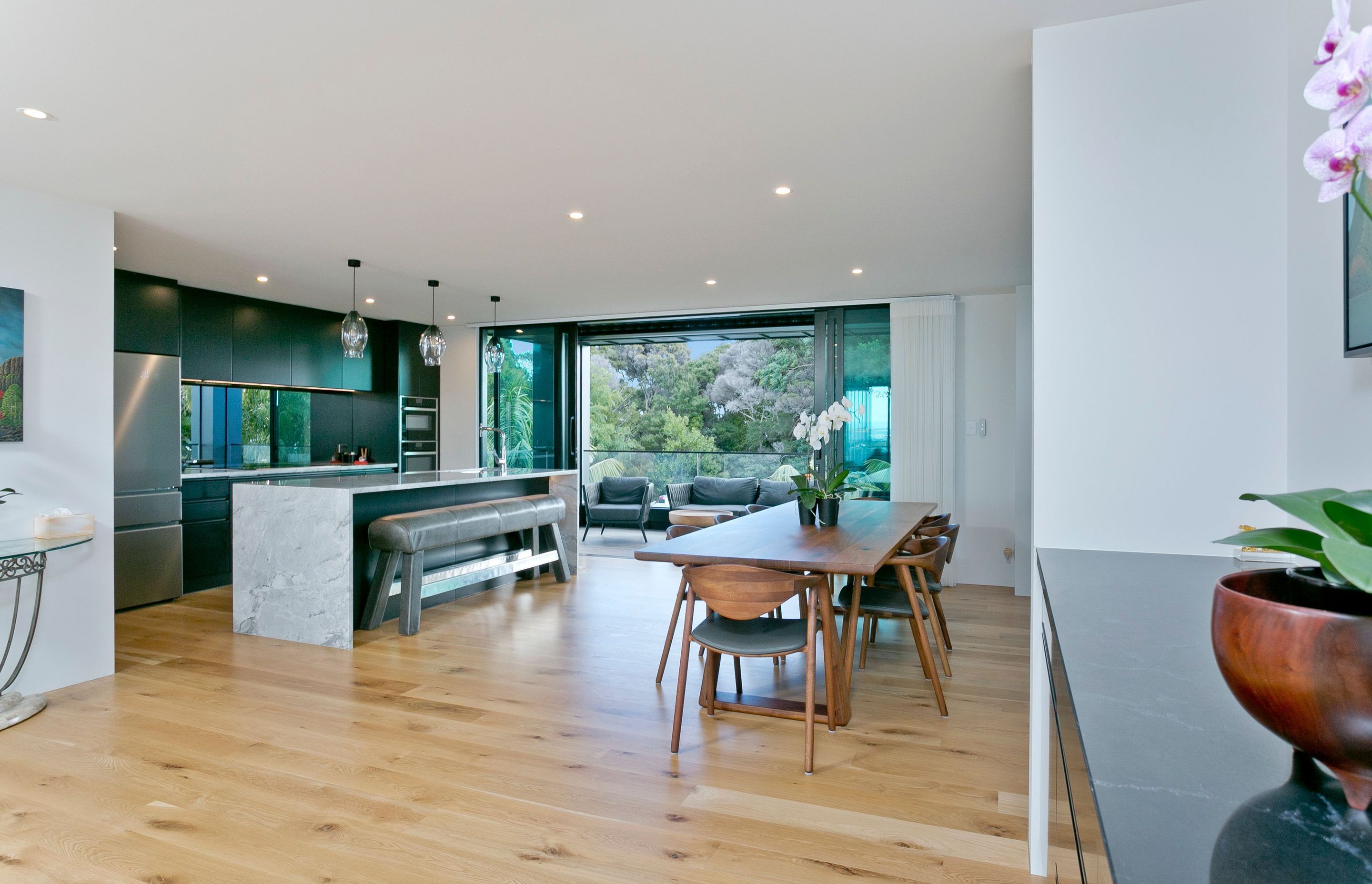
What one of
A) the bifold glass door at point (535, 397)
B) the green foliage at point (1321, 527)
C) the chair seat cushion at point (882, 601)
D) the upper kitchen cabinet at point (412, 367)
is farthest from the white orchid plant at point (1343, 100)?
the upper kitchen cabinet at point (412, 367)

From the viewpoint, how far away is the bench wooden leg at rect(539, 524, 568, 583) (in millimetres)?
6602

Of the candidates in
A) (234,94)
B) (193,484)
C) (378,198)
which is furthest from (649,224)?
(193,484)

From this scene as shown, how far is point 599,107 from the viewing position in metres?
2.88

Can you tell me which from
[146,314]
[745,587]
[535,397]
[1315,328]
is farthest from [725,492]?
[1315,328]

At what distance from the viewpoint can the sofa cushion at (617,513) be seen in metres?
8.93

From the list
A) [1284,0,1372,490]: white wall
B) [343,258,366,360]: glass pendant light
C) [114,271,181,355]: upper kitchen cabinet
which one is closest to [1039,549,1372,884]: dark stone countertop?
[1284,0,1372,490]: white wall

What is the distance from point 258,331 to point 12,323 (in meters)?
3.27

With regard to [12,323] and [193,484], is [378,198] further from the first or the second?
[193,484]

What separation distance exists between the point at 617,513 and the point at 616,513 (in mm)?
14

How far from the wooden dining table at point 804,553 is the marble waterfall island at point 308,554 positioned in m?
2.12

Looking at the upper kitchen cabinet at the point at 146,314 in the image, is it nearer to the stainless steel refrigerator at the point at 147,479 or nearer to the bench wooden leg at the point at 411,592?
the stainless steel refrigerator at the point at 147,479

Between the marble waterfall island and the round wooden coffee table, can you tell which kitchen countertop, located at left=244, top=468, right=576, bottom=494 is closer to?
the marble waterfall island

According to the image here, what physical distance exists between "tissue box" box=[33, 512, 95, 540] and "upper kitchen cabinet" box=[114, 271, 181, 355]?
2.02 metres

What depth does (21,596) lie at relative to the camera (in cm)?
376
